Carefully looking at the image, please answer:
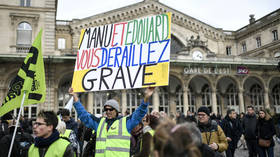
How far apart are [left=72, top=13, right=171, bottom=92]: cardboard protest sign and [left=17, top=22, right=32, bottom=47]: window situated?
17.5 meters

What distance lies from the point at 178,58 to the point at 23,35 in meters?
14.4

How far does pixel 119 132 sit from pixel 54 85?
722 inches

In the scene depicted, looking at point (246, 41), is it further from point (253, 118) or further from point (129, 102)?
point (253, 118)

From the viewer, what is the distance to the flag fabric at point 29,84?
168 inches

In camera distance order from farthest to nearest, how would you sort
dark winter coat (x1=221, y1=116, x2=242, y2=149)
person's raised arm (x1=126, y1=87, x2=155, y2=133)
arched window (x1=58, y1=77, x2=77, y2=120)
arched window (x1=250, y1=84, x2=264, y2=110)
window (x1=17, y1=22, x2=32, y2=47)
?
1. arched window (x1=250, y1=84, x2=264, y2=110)
2. arched window (x1=58, y1=77, x2=77, y2=120)
3. window (x1=17, y1=22, x2=32, y2=47)
4. dark winter coat (x1=221, y1=116, x2=242, y2=149)
5. person's raised arm (x1=126, y1=87, x2=155, y2=133)

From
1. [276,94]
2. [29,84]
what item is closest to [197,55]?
[276,94]

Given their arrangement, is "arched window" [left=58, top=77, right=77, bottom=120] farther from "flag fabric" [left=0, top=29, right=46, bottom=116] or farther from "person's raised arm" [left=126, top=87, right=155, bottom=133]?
"person's raised arm" [left=126, top=87, right=155, bottom=133]

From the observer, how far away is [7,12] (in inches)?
794

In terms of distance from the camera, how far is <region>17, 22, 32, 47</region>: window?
66.6 ft

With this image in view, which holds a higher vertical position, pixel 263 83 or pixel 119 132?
pixel 263 83

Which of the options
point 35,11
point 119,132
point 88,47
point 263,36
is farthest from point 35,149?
point 263,36

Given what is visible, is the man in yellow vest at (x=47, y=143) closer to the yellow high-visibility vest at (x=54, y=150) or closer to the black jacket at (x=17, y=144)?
the yellow high-visibility vest at (x=54, y=150)

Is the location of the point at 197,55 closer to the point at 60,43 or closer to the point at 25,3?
the point at 60,43

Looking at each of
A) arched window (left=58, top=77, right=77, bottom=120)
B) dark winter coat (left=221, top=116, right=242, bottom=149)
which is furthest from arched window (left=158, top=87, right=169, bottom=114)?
dark winter coat (left=221, top=116, right=242, bottom=149)
